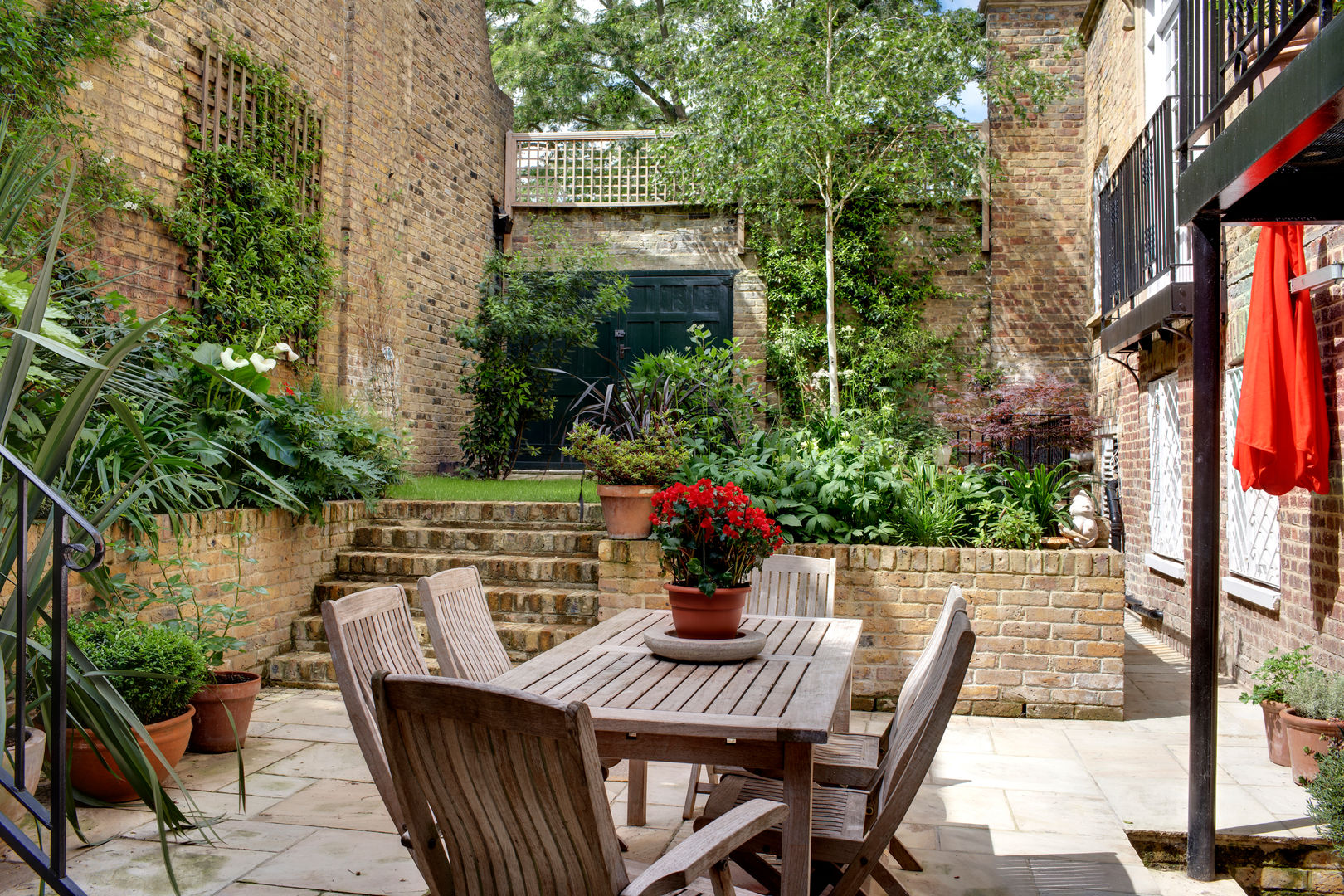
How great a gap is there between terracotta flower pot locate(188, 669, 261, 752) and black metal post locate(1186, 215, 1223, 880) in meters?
3.53

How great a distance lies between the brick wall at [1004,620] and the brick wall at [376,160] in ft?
15.6

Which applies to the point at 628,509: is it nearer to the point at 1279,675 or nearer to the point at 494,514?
the point at 494,514

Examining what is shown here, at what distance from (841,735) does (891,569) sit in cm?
196

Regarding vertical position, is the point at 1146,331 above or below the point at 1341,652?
above

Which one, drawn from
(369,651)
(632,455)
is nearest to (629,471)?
(632,455)

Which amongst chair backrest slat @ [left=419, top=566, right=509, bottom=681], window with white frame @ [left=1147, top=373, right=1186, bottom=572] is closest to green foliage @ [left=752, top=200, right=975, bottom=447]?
window with white frame @ [left=1147, top=373, right=1186, bottom=572]

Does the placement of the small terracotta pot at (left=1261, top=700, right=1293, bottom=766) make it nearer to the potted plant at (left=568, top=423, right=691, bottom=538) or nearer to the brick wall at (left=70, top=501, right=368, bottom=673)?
the potted plant at (left=568, top=423, right=691, bottom=538)

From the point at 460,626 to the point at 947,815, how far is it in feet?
6.04

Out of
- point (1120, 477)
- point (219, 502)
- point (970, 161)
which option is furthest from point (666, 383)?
point (970, 161)

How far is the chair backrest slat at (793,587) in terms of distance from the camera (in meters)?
3.91

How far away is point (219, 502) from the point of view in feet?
16.5

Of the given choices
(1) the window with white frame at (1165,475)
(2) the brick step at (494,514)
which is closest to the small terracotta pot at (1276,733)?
(1) the window with white frame at (1165,475)

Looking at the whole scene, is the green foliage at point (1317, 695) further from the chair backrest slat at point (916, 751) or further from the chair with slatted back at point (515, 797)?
the chair with slatted back at point (515, 797)

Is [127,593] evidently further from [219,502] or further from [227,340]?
[227,340]
